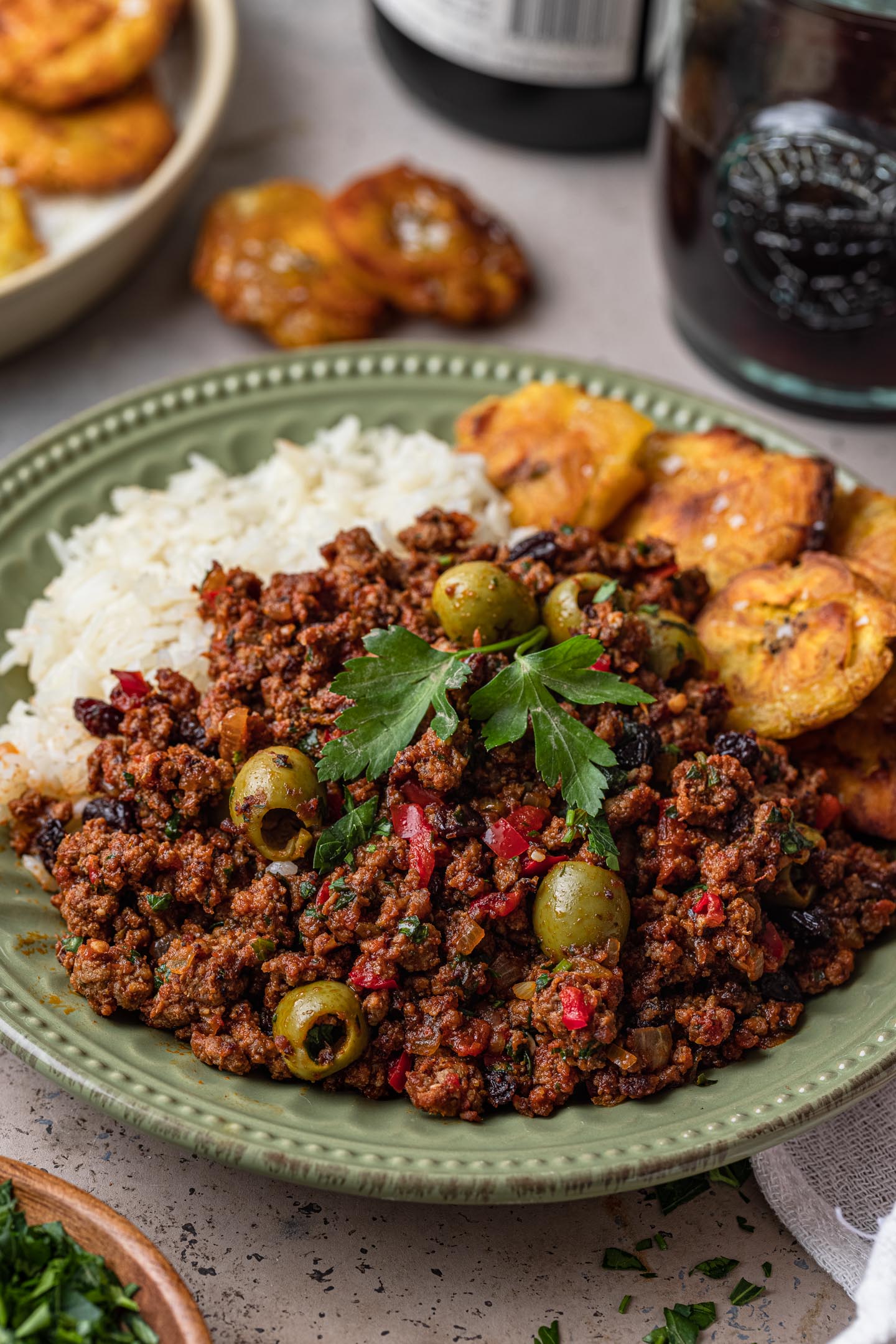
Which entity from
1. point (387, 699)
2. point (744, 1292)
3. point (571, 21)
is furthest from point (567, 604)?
point (571, 21)

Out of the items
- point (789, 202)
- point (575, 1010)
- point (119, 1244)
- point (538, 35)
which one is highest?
point (538, 35)

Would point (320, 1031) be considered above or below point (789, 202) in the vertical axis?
below

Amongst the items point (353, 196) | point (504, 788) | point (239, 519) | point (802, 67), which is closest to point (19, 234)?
point (353, 196)

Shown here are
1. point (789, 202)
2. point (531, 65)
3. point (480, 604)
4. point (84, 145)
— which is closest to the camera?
point (480, 604)

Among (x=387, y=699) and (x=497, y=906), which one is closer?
(x=497, y=906)

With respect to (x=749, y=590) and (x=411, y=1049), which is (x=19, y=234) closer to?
(x=749, y=590)

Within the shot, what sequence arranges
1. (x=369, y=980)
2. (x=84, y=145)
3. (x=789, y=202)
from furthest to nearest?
(x=84, y=145)
(x=789, y=202)
(x=369, y=980)

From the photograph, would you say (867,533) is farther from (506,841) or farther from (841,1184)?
(841,1184)

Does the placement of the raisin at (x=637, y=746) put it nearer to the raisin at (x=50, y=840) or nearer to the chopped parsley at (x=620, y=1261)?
the chopped parsley at (x=620, y=1261)
